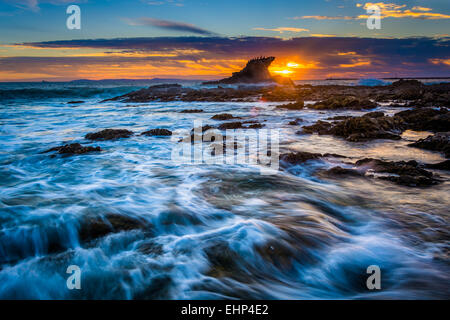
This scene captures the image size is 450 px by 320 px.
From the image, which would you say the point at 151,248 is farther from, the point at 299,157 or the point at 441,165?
the point at 441,165

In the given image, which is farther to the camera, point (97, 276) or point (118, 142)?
point (118, 142)

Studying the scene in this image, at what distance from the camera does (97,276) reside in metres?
2.65

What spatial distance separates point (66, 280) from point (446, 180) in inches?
239

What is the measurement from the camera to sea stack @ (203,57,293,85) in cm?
5594

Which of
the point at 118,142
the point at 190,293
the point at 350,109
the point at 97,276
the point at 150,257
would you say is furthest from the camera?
the point at 350,109

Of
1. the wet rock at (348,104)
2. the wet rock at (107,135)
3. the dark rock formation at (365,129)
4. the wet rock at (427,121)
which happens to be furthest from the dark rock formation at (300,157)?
the wet rock at (348,104)

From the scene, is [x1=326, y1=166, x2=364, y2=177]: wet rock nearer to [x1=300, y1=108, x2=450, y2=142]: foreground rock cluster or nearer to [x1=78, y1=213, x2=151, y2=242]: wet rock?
[x1=300, y1=108, x2=450, y2=142]: foreground rock cluster

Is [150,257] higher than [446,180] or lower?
lower

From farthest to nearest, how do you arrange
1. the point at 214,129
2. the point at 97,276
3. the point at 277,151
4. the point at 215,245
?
the point at 214,129, the point at 277,151, the point at 215,245, the point at 97,276

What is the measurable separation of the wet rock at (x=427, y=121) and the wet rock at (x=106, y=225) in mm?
10267

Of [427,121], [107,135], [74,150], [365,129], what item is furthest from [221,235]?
[427,121]

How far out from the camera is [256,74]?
5641cm
